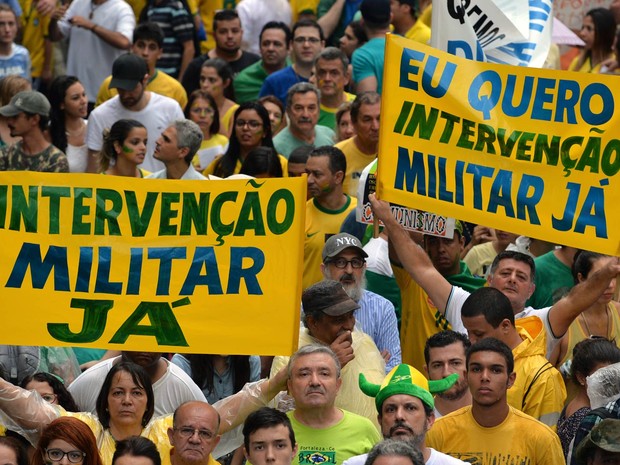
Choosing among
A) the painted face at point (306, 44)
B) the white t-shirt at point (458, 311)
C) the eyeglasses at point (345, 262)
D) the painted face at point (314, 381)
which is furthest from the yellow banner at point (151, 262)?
the painted face at point (306, 44)

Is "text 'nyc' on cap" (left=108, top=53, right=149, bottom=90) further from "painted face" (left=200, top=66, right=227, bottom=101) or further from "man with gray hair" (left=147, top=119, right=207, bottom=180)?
"man with gray hair" (left=147, top=119, right=207, bottom=180)

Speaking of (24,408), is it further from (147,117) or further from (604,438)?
(147,117)

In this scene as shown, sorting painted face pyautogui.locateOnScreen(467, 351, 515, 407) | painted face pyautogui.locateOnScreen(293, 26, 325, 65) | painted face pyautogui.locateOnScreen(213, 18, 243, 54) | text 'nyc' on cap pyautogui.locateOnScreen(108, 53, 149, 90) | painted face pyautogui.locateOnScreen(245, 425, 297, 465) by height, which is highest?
painted face pyautogui.locateOnScreen(213, 18, 243, 54)

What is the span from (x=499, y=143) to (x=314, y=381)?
210 centimetres

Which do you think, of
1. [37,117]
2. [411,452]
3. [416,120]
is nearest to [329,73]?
[37,117]

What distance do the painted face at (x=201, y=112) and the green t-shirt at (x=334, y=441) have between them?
5.80 meters

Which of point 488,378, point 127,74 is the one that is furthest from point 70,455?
point 127,74

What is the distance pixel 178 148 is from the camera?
42.1ft

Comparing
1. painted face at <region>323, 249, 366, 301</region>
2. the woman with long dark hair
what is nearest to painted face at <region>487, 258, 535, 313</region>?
painted face at <region>323, 249, 366, 301</region>

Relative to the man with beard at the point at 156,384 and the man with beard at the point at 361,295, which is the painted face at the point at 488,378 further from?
the man with beard at the point at 156,384

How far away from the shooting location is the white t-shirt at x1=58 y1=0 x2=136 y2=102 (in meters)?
16.2

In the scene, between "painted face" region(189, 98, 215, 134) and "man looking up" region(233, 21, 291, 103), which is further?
"man looking up" region(233, 21, 291, 103)

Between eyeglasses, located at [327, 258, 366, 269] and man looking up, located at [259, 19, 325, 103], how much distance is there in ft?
16.1

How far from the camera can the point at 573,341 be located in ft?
35.0
